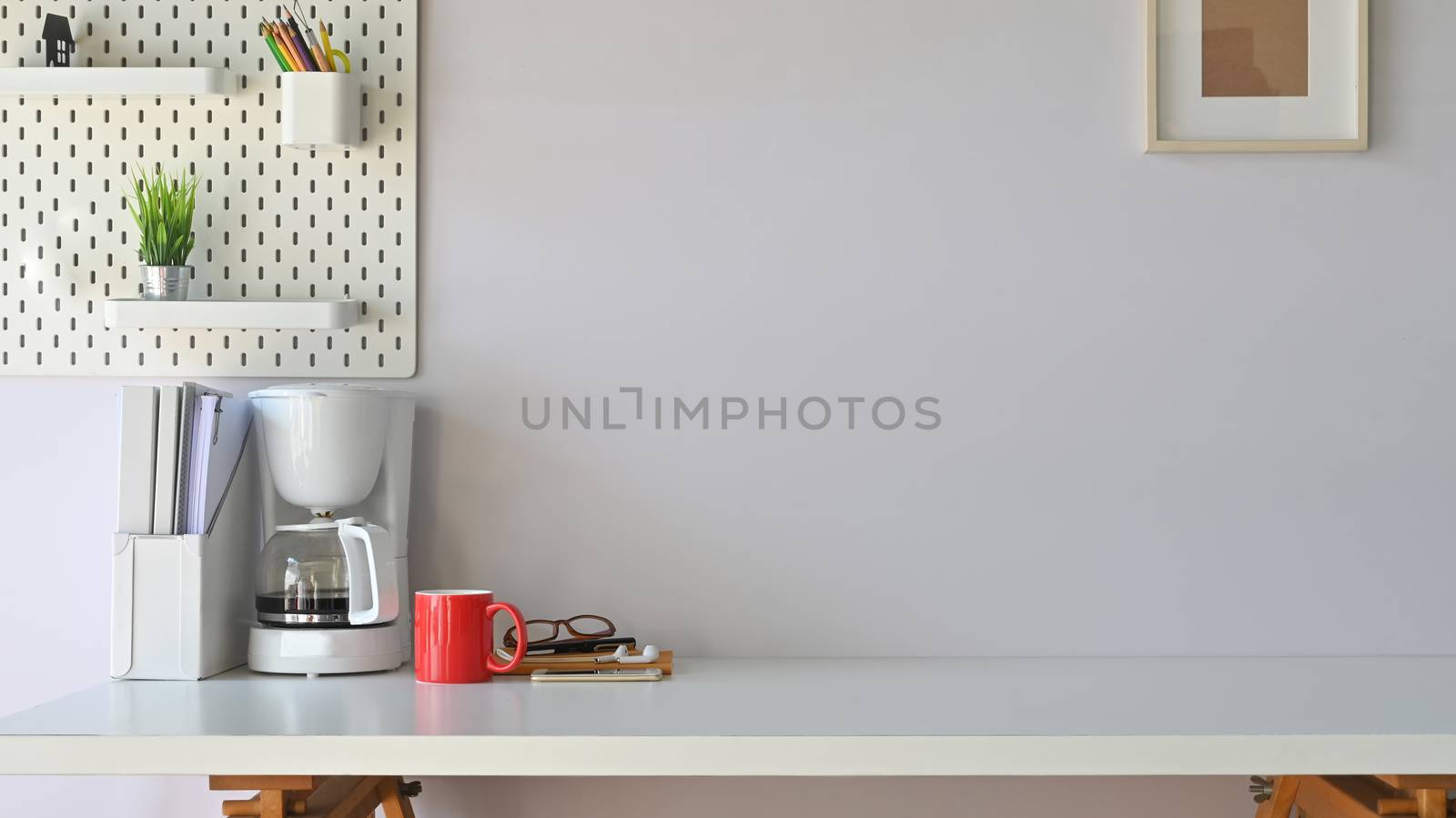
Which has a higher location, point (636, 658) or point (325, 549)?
point (325, 549)

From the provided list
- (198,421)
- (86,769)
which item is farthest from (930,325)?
(86,769)

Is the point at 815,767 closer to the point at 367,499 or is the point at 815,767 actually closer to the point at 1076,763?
the point at 1076,763

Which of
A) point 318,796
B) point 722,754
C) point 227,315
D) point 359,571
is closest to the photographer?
point 722,754

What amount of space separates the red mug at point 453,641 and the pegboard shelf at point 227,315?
416 mm

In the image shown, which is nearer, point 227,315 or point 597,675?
point 597,675

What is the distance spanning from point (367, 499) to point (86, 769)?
513 millimetres

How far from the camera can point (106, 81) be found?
5.24 feet

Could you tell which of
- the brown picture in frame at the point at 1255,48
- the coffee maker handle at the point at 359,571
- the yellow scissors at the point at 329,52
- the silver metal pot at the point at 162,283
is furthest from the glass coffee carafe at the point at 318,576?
A: the brown picture in frame at the point at 1255,48

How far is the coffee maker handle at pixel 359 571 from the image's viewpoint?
1451 millimetres

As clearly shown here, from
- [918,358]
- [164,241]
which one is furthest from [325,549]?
[918,358]

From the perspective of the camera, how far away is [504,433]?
5.56 feet

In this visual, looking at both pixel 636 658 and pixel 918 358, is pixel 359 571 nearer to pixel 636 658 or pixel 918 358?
pixel 636 658

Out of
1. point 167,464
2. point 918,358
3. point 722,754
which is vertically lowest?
point 722,754

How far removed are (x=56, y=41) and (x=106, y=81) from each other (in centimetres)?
11
